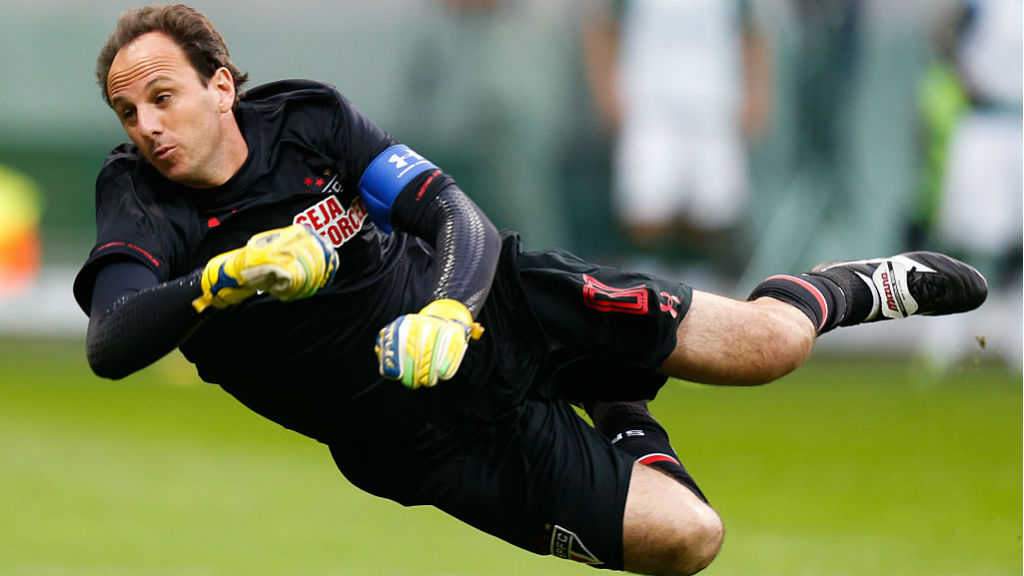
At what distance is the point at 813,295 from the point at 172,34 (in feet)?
6.95

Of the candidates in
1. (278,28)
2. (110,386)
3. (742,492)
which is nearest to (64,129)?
(278,28)

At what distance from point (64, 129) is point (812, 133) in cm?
793

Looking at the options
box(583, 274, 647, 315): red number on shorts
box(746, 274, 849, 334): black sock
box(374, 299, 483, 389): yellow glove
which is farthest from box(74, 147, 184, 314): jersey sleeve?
box(746, 274, 849, 334): black sock

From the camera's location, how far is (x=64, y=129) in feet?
48.0

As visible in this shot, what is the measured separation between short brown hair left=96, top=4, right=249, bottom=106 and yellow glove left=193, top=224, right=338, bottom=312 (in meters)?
0.80

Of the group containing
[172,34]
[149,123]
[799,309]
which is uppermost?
[172,34]

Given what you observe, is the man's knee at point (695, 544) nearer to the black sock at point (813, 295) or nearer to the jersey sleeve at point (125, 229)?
the black sock at point (813, 295)

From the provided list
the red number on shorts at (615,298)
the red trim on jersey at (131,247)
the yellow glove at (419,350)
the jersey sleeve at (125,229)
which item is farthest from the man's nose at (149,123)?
the red number on shorts at (615,298)

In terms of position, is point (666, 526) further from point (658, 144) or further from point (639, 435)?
point (658, 144)

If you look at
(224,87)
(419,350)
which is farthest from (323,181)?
(419,350)

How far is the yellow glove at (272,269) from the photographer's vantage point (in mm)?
3217

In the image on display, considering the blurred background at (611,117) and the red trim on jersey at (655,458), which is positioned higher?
the red trim on jersey at (655,458)

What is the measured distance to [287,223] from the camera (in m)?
3.90

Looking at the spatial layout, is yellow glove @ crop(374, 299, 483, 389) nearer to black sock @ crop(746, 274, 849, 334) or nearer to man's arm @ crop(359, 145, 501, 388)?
man's arm @ crop(359, 145, 501, 388)
